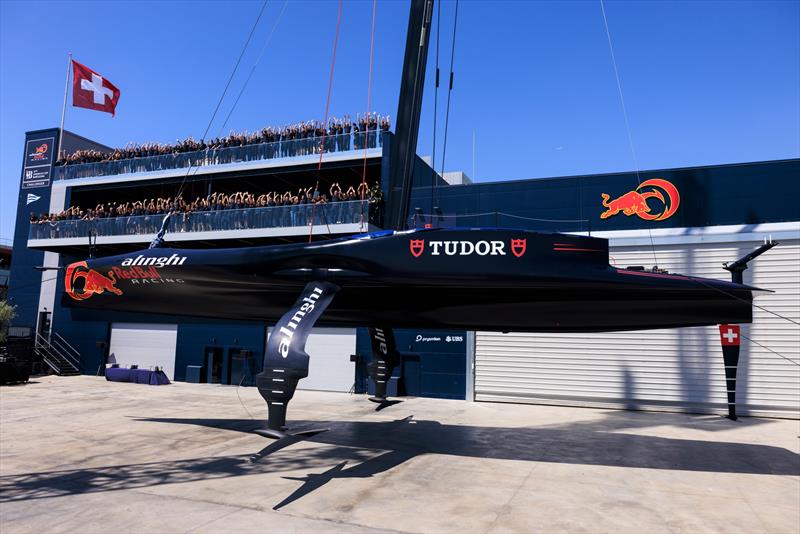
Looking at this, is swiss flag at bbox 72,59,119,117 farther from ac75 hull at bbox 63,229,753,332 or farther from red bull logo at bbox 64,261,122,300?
ac75 hull at bbox 63,229,753,332

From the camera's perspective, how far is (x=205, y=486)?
729cm

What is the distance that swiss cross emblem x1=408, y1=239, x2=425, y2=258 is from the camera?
893 centimetres

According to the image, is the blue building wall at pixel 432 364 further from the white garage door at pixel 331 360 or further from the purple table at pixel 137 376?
the purple table at pixel 137 376

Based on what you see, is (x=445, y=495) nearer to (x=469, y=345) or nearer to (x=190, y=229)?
(x=469, y=345)

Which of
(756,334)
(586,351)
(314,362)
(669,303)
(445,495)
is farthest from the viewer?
(314,362)

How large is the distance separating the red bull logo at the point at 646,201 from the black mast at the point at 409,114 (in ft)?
30.3

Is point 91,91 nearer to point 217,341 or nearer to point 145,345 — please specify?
point 145,345

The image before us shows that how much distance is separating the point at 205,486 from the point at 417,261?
483cm

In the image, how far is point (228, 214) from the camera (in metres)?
21.0

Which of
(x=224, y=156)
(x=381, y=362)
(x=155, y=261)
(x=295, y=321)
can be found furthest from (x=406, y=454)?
(x=224, y=156)

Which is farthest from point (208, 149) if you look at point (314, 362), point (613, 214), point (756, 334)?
point (756, 334)

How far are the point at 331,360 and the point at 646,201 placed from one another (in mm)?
13117

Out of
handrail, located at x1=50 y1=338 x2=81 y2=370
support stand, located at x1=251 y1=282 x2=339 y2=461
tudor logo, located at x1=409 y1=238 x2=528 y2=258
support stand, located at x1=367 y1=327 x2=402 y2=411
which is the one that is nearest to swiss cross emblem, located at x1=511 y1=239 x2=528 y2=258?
tudor logo, located at x1=409 y1=238 x2=528 y2=258

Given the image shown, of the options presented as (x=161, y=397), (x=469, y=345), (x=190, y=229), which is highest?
(x=190, y=229)
